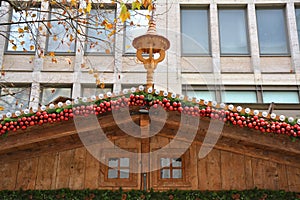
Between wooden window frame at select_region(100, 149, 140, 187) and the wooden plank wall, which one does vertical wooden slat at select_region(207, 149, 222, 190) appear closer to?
the wooden plank wall

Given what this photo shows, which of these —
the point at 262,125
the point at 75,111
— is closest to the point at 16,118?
the point at 75,111

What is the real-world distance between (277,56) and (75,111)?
1011 cm

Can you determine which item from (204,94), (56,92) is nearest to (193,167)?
(204,94)

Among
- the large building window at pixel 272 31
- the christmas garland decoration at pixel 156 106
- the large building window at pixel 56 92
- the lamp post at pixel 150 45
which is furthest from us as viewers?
the large building window at pixel 272 31

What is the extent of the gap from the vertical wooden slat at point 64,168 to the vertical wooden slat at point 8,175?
0.76 metres

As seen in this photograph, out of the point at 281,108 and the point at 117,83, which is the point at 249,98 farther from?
the point at 117,83

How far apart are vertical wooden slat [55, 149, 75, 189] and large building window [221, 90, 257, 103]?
7650 millimetres

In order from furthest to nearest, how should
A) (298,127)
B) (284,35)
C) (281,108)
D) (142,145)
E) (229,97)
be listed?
(284,35) < (229,97) < (281,108) < (142,145) < (298,127)

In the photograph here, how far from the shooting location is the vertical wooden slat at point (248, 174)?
6.29 metres

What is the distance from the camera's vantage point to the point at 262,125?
18.4 ft

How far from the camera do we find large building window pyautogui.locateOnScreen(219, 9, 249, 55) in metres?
13.8

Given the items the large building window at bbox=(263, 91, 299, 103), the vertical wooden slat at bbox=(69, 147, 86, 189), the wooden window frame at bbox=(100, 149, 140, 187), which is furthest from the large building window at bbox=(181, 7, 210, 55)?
the vertical wooden slat at bbox=(69, 147, 86, 189)

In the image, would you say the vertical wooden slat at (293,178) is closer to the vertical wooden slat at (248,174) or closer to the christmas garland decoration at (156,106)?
the vertical wooden slat at (248,174)

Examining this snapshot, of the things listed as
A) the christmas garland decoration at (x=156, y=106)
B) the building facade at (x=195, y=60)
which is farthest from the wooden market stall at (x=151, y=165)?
the building facade at (x=195, y=60)
